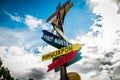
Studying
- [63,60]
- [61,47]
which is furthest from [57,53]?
[61,47]

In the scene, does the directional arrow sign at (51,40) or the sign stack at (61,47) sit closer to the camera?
the sign stack at (61,47)

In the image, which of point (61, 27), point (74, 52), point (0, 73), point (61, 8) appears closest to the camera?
point (74, 52)

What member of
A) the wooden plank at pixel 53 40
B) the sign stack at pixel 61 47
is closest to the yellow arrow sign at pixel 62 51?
the sign stack at pixel 61 47

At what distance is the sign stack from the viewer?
909 centimetres

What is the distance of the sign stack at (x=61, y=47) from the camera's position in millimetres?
9086

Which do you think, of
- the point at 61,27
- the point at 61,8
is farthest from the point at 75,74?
the point at 61,8

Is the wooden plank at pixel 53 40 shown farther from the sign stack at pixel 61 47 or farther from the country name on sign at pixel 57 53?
the country name on sign at pixel 57 53

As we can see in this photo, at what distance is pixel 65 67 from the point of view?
10516 mm

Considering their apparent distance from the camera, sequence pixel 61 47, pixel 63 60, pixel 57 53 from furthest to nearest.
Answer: pixel 61 47 < pixel 57 53 < pixel 63 60

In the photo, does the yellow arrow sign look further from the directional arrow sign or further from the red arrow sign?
the directional arrow sign

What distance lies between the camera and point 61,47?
10.5m

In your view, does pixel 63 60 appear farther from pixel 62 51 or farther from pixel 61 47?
pixel 61 47

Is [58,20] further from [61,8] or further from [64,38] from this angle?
[64,38]

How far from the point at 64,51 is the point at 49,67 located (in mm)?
1121
